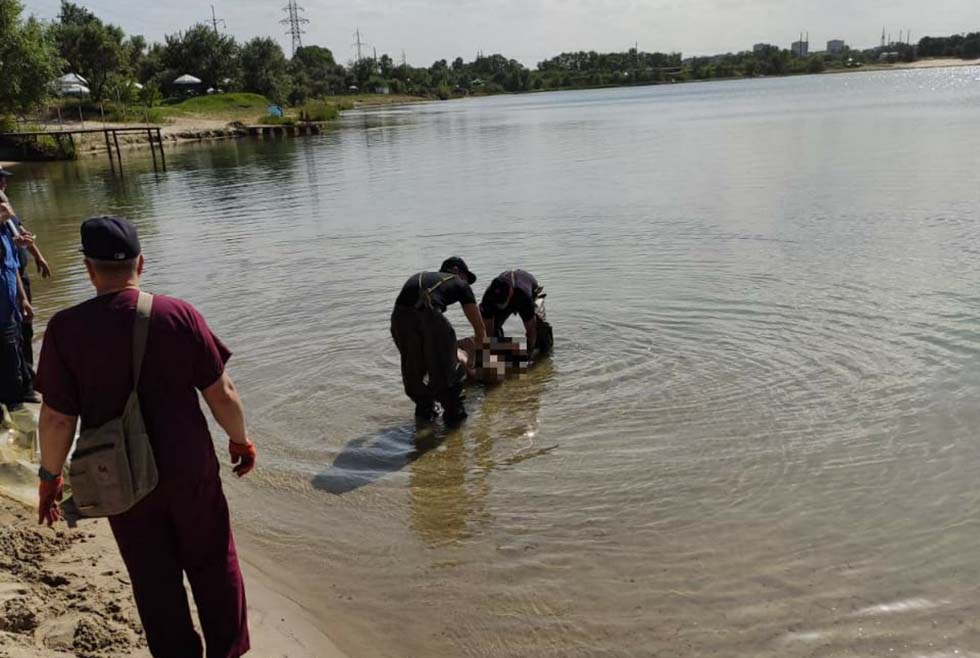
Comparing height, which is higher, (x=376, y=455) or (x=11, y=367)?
(x=11, y=367)

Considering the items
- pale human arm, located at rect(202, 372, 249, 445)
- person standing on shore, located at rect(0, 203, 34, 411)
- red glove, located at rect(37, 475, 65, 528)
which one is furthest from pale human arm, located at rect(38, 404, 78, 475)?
person standing on shore, located at rect(0, 203, 34, 411)

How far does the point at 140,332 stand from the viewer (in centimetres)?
330

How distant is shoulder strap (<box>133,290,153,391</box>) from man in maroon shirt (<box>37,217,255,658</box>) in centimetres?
2

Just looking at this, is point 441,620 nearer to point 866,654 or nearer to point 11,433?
point 866,654

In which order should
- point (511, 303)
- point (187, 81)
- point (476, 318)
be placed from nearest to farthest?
point (476, 318) < point (511, 303) < point (187, 81)

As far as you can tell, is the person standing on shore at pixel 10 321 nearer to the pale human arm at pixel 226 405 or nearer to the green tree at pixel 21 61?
the pale human arm at pixel 226 405

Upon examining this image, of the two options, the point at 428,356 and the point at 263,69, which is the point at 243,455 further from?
the point at 263,69

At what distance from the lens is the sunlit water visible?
16.1 ft

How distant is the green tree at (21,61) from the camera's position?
4494cm

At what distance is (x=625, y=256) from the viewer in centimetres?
1497

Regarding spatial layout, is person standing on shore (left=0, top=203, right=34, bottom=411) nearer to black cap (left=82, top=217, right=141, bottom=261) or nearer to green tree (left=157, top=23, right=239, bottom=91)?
black cap (left=82, top=217, right=141, bottom=261)

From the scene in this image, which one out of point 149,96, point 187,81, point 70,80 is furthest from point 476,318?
point 187,81

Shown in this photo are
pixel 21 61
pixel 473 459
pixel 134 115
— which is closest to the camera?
pixel 473 459

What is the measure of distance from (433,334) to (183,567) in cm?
395
